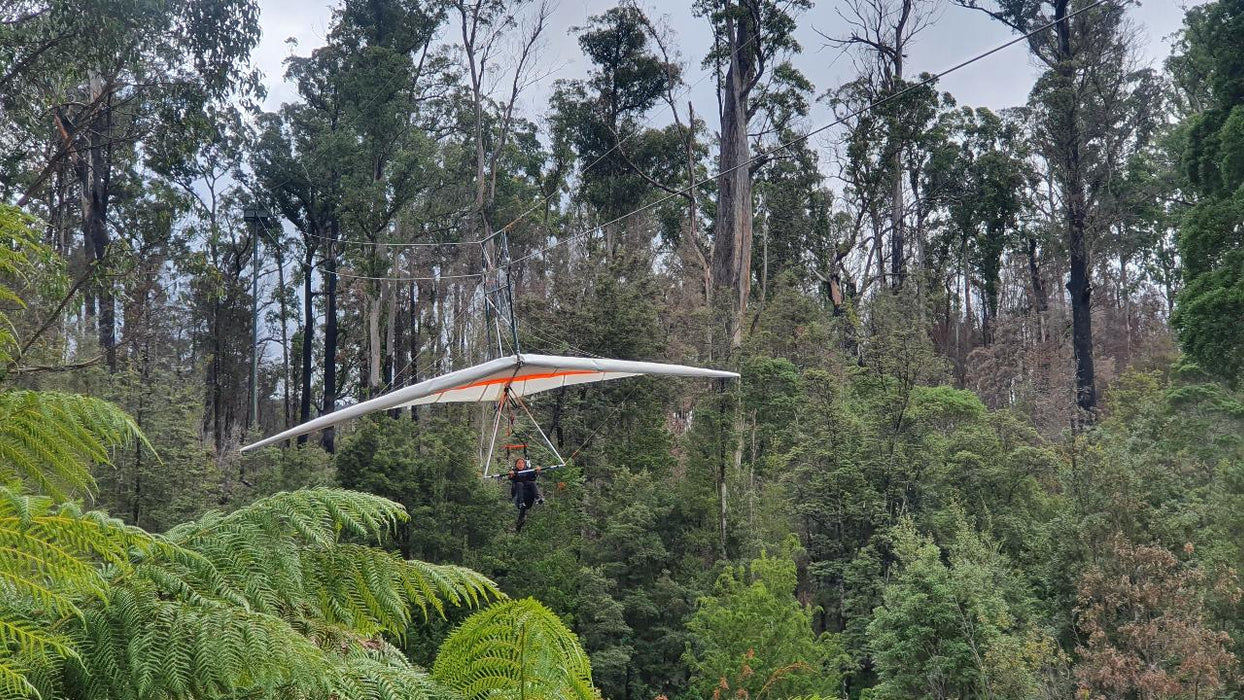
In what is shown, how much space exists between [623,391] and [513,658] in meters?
19.8

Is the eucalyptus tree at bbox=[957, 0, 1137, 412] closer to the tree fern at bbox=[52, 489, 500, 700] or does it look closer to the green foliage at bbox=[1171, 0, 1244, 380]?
the green foliage at bbox=[1171, 0, 1244, 380]

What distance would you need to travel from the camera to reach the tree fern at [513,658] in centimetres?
223

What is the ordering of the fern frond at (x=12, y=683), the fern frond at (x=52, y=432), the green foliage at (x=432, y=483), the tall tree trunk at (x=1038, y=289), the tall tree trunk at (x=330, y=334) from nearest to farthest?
the fern frond at (x=12, y=683)
the fern frond at (x=52, y=432)
the green foliage at (x=432, y=483)
the tall tree trunk at (x=330, y=334)
the tall tree trunk at (x=1038, y=289)

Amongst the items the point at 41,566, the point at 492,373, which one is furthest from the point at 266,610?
the point at 492,373

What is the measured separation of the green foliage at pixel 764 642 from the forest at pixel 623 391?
0.08 meters

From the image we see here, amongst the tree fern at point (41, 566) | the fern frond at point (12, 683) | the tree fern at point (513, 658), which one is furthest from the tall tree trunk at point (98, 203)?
the fern frond at point (12, 683)

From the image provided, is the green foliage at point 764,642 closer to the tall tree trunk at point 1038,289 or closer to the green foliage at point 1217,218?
the green foliage at point 1217,218

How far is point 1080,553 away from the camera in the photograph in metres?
16.5

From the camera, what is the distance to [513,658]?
2293 millimetres

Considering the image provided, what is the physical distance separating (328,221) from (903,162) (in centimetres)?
1836

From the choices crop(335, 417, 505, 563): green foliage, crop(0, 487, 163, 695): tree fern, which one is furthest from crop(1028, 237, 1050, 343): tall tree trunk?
crop(0, 487, 163, 695): tree fern

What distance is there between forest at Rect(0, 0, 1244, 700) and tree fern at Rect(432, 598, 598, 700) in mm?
10

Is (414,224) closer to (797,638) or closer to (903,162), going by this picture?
(903,162)

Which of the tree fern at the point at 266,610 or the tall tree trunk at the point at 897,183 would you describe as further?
the tall tree trunk at the point at 897,183
